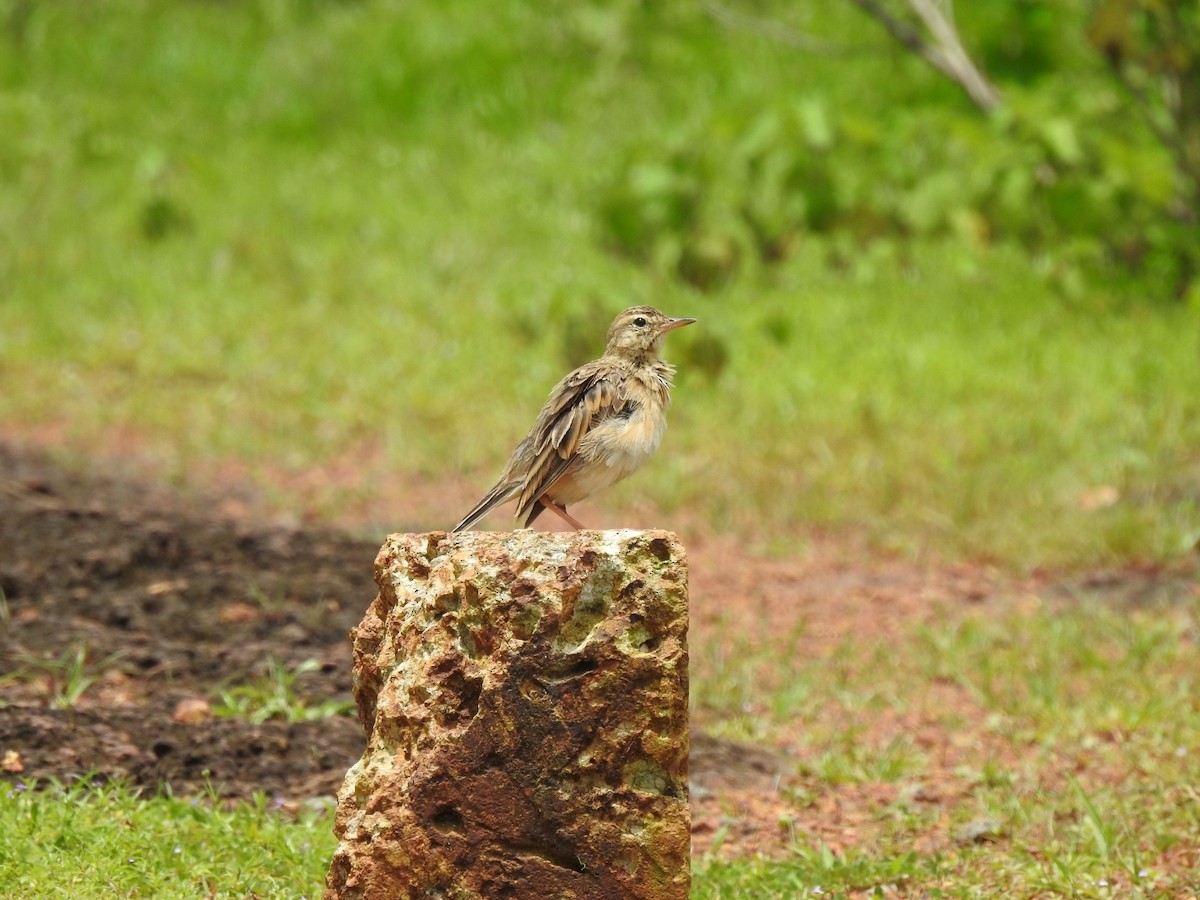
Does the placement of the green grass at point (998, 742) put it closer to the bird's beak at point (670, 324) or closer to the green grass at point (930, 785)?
the green grass at point (930, 785)

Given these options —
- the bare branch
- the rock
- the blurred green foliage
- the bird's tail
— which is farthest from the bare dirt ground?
the bare branch

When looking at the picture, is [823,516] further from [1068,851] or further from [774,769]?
[1068,851]

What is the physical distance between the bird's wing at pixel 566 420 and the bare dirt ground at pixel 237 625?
1.06m

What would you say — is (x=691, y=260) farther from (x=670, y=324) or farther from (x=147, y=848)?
(x=147, y=848)

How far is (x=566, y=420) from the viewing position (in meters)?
5.21

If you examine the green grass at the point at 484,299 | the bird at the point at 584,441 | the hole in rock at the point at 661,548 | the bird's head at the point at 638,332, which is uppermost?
the green grass at the point at 484,299

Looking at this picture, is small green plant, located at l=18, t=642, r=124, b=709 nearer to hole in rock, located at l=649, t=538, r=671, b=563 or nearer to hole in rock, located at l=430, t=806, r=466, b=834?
hole in rock, located at l=430, t=806, r=466, b=834

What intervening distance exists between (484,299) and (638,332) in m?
6.01

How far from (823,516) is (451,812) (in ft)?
15.7

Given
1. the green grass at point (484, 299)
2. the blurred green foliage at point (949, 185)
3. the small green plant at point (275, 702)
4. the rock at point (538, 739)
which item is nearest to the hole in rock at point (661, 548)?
the rock at point (538, 739)

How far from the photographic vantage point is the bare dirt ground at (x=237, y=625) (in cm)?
520

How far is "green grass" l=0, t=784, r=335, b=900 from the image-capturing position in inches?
166

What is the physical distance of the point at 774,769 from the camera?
5777 mm

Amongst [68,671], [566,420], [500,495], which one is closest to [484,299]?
[68,671]
